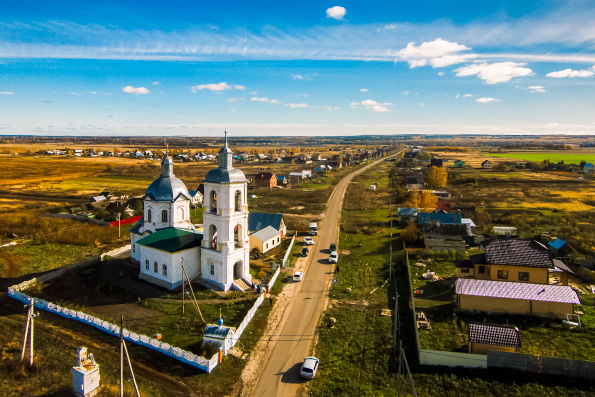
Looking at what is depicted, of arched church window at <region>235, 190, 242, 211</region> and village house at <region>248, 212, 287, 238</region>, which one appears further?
village house at <region>248, 212, 287, 238</region>

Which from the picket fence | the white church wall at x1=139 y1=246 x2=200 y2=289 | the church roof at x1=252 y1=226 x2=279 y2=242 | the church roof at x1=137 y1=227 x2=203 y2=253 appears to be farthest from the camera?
the church roof at x1=252 y1=226 x2=279 y2=242

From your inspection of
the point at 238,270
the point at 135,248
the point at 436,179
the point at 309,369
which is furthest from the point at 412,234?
the point at 436,179

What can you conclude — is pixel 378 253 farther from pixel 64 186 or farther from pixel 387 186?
pixel 64 186

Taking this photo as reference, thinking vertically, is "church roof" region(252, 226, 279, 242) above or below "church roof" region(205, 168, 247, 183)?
below

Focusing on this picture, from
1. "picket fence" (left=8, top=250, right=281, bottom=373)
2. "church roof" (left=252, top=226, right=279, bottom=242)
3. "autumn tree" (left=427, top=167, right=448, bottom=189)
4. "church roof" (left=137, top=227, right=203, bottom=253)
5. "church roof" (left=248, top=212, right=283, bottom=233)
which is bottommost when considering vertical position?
"picket fence" (left=8, top=250, right=281, bottom=373)

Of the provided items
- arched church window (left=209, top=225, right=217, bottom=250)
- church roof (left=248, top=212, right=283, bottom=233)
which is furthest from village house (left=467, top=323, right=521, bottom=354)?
church roof (left=248, top=212, right=283, bottom=233)

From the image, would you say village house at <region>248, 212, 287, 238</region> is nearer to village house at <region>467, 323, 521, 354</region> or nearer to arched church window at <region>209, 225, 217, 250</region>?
arched church window at <region>209, 225, 217, 250</region>

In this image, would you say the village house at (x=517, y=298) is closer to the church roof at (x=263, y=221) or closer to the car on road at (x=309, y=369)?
the car on road at (x=309, y=369)
